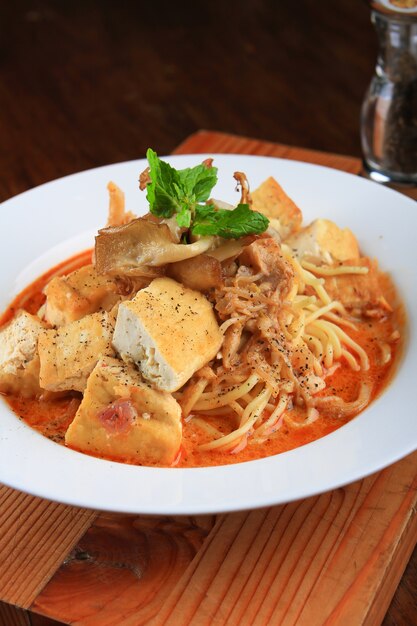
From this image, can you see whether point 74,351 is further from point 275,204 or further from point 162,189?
point 275,204

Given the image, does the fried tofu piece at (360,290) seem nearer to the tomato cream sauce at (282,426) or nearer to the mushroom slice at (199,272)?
the tomato cream sauce at (282,426)

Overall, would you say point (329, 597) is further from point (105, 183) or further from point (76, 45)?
point (76, 45)

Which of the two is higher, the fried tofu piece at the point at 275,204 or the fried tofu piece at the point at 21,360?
the fried tofu piece at the point at 21,360

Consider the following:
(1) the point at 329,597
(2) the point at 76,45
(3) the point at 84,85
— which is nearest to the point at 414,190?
(1) the point at 329,597

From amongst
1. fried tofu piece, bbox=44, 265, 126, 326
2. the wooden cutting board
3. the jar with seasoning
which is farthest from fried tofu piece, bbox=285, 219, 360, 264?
the wooden cutting board

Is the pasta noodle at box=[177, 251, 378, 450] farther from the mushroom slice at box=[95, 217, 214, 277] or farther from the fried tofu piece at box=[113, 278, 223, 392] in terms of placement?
the mushroom slice at box=[95, 217, 214, 277]

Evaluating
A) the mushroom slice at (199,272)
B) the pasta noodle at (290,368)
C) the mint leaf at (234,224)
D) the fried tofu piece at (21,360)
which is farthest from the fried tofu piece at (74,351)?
the mint leaf at (234,224)
